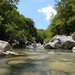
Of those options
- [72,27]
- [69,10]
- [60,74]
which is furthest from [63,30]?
[60,74]

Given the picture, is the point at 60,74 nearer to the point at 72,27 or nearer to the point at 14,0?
the point at 14,0

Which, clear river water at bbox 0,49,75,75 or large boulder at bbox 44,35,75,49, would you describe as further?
large boulder at bbox 44,35,75,49

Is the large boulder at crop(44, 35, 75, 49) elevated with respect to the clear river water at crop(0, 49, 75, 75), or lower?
elevated

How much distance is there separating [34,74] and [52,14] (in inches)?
1171

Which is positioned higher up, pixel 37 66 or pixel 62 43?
pixel 62 43

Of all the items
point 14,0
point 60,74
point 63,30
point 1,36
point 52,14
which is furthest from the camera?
point 52,14

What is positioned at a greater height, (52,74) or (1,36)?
(1,36)

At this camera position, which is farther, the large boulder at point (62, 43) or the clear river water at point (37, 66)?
the large boulder at point (62, 43)

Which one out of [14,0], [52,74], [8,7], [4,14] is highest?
[14,0]

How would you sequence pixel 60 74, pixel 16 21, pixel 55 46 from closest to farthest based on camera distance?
pixel 60 74 < pixel 55 46 < pixel 16 21

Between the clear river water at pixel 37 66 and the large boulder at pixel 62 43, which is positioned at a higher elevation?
the large boulder at pixel 62 43

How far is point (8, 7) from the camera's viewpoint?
60.0 ft

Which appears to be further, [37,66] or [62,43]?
[62,43]

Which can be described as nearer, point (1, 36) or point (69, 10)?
point (1, 36)
